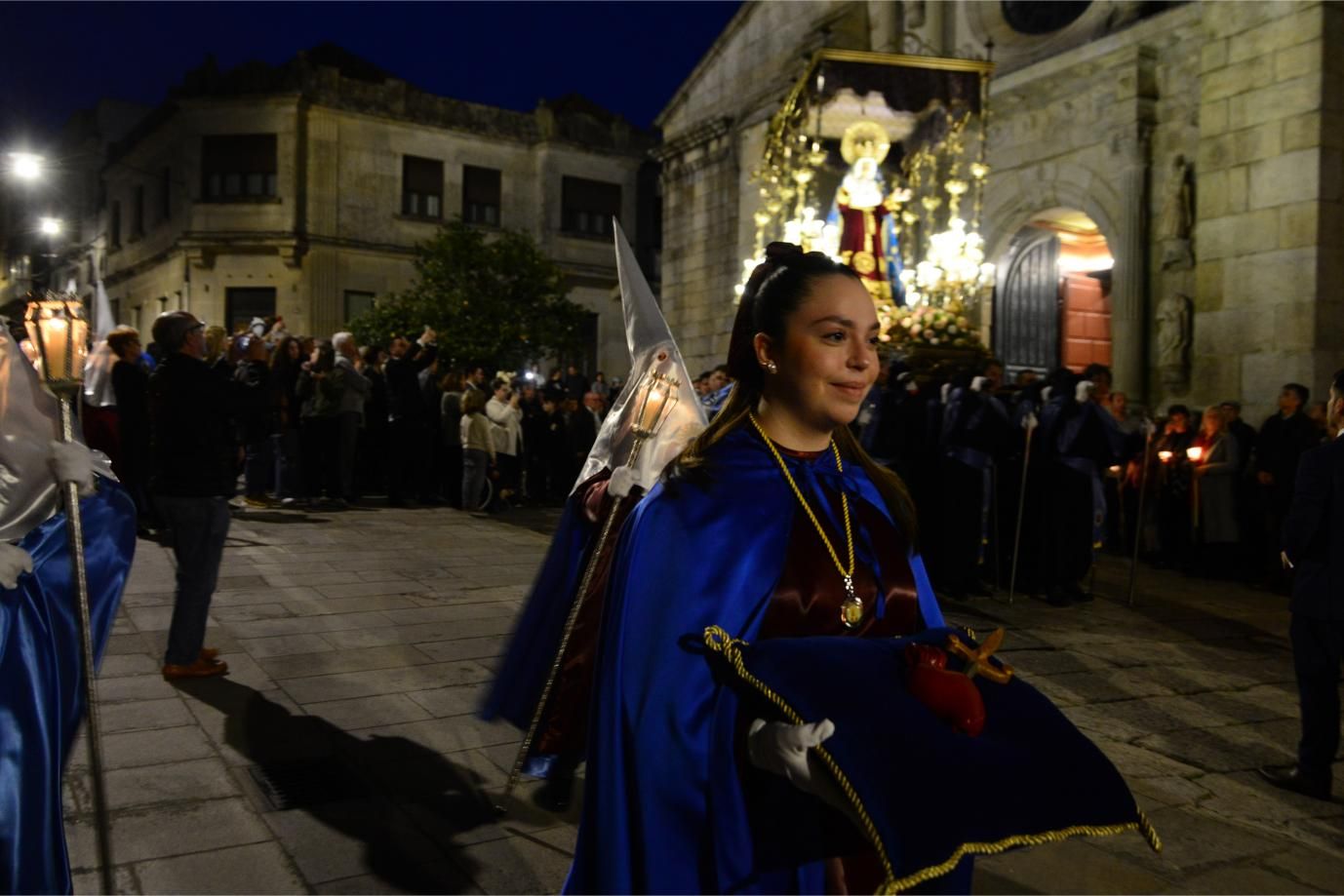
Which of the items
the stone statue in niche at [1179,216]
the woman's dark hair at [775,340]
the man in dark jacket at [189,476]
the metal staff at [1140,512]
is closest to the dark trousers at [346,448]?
the man in dark jacket at [189,476]

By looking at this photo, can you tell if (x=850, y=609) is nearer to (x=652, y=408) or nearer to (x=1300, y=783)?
(x=652, y=408)

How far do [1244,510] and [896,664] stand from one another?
9929mm

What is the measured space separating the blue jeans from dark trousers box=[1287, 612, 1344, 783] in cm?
970

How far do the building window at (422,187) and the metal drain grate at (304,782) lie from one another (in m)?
29.6

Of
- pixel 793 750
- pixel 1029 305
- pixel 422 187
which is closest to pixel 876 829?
pixel 793 750

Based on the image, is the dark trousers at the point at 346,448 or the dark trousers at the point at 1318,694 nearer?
the dark trousers at the point at 1318,694

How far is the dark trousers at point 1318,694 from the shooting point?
4562 mm

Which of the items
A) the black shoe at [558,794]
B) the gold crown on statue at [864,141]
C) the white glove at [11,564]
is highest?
the gold crown on statue at [864,141]

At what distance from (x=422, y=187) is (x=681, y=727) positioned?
32458 mm

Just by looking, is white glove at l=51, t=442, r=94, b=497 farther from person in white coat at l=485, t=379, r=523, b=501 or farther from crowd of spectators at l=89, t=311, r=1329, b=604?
person in white coat at l=485, t=379, r=523, b=501

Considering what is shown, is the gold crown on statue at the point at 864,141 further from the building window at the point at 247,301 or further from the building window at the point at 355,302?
the building window at the point at 247,301

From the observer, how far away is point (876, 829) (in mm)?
1729

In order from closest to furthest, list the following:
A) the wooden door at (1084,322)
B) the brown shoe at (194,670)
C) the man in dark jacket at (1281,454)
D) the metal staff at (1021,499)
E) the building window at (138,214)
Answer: the brown shoe at (194,670)
the metal staff at (1021,499)
the man in dark jacket at (1281,454)
the wooden door at (1084,322)
the building window at (138,214)

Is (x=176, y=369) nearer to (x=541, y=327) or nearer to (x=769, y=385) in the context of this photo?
(x=769, y=385)
